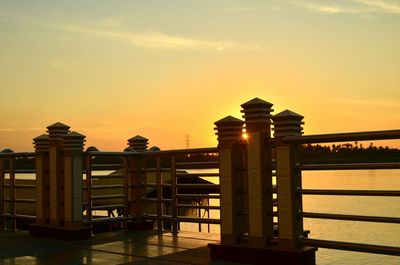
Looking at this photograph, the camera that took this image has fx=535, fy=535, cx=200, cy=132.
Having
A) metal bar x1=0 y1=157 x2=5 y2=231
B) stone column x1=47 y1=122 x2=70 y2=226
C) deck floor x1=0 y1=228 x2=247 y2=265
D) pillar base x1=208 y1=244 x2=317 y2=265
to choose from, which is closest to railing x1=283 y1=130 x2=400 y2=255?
pillar base x1=208 y1=244 x2=317 y2=265

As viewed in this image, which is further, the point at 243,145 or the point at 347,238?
the point at 347,238

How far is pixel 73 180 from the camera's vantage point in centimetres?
849

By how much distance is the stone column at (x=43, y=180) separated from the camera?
8.98 m

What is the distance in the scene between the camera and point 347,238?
1499 cm

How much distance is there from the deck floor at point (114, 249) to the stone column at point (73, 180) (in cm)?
43

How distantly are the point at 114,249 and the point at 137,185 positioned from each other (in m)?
2.11

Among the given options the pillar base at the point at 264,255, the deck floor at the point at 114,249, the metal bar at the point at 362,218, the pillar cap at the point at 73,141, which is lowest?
the deck floor at the point at 114,249

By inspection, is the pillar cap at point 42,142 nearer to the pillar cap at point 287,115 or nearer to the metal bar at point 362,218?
the pillar cap at point 287,115

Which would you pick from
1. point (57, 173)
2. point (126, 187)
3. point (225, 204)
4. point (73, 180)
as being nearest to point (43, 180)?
point (57, 173)

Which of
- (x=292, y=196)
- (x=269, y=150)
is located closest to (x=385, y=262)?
(x=292, y=196)

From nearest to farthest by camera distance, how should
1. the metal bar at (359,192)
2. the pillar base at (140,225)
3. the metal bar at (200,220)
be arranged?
the metal bar at (359,192)
the metal bar at (200,220)
the pillar base at (140,225)

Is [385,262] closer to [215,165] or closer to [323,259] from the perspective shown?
[323,259]

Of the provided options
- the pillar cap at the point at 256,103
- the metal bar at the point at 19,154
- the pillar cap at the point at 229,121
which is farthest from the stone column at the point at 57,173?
the pillar cap at the point at 256,103

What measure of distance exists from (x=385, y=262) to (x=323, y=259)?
694 mm
